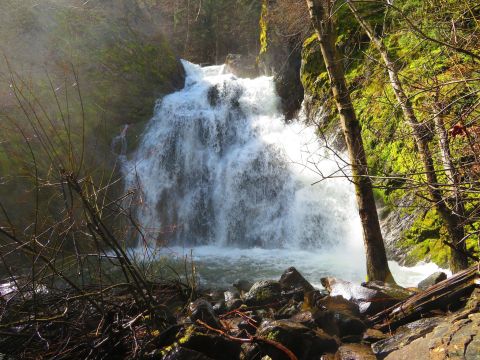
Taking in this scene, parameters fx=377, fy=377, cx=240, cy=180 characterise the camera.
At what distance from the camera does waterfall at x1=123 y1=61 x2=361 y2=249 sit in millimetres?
11258

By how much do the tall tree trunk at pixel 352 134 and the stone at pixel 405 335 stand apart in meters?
1.85

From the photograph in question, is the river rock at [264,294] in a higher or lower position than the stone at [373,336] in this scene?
higher

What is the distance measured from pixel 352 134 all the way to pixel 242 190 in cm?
843

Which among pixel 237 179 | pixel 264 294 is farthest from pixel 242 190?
pixel 264 294

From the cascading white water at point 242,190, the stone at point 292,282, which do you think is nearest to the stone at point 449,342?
the stone at point 292,282

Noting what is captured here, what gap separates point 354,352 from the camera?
10.2 ft

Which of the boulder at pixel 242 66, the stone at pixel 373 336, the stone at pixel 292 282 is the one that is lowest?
the stone at pixel 373 336

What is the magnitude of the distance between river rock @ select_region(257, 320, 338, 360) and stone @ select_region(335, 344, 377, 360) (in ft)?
0.27

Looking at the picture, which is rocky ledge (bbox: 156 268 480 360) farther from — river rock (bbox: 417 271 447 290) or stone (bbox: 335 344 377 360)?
river rock (bbox: 417 271 447 290)

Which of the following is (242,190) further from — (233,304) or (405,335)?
(405,335)

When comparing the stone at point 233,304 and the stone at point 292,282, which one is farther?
the stone at point 292,282

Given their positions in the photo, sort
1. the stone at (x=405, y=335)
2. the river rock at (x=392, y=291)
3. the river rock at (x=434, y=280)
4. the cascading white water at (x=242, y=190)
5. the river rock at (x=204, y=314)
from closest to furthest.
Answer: the stone at (x=405, y=335) → the river rock at (x=204, y=314) → the river rock at (x=392, y=291) → the river rock at (x=434, y=280) → the cascading white water at (x=242, y=190)

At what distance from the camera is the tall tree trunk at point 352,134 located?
4961 mm

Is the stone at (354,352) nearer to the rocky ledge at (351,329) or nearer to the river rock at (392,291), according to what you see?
the rocky ledge at (351,329)
